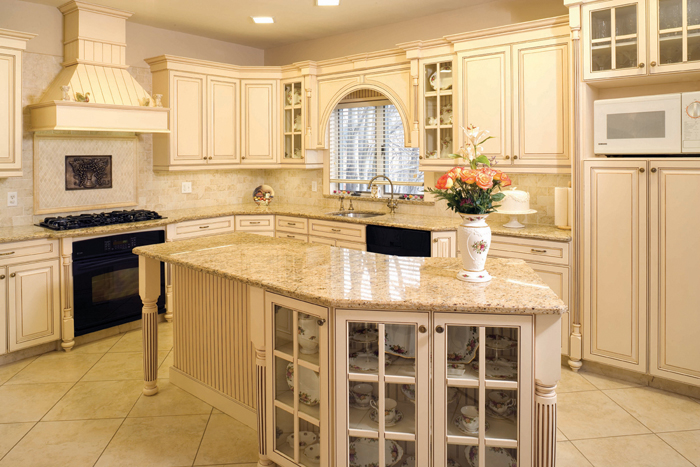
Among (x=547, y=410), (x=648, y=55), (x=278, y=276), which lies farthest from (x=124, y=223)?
(x=648, y=55)

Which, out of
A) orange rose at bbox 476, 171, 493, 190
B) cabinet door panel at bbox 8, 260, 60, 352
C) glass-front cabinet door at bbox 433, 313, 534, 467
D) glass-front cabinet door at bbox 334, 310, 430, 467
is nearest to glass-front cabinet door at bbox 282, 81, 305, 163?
cabinet door panel at bbox 8, 260, 60, 352

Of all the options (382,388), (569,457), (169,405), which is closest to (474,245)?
(382,388)

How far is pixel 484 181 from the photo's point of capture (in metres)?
2.07

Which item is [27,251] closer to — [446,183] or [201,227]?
[201,227]

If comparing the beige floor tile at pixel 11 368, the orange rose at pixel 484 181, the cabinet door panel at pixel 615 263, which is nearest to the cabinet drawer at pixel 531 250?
the cabinet door panel at pixel 615 263

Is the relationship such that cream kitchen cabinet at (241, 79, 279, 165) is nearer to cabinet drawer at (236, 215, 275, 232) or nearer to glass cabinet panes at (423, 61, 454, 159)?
cabinet drawer at (236, 215, 275, 232)

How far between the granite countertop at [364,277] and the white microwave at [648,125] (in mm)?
1229

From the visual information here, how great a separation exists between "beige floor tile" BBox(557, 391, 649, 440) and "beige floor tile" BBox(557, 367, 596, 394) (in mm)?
53

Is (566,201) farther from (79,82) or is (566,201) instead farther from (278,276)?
(79,82)

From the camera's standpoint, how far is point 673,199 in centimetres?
303

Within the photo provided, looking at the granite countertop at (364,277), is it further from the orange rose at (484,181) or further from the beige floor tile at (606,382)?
the beige floor tile at (606,382)

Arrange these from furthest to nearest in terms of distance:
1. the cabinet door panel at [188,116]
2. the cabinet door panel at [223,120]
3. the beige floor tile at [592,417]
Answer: the cabinet door panel at [223,120]
the cabinet door panel at [188,116]
the beige floor tile at [592,417]

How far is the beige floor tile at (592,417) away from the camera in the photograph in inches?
107

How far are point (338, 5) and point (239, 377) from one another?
10.2 feet
